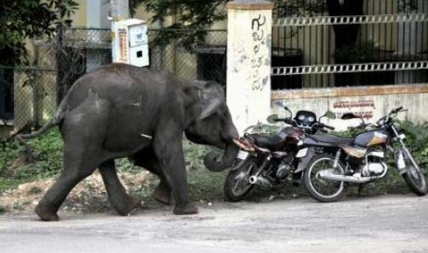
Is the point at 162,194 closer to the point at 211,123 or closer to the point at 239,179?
the point at 239,179

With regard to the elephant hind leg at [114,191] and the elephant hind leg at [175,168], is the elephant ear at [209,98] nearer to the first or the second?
the elephant hind leg at [175,168]

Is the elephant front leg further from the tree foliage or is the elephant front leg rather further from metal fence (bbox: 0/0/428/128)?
metal fence (bbox: 0/0/428/128)

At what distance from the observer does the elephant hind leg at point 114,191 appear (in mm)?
10375

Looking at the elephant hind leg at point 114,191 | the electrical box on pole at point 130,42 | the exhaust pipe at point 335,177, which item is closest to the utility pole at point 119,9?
the electrical box on pole at point 130,42

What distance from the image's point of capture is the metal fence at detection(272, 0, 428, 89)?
1468 centimetres

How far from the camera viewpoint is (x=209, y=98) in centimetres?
1064

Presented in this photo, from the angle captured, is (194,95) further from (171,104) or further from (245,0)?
(245,0)

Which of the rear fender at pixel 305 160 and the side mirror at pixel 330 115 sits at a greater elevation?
the side mirror at pixel 330 115

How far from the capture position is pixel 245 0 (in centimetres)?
1308

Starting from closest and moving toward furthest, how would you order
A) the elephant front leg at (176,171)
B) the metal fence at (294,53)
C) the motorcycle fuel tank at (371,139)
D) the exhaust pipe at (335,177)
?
the elephant front leg at (176,171), the exhaust pipe at (335,177), the motorcycle fuel tank at (371,139), the metal fence at (294,53)

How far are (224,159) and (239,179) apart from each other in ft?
1.08

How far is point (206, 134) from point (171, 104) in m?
0.59

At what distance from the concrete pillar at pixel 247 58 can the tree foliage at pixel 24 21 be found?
215 centimetres

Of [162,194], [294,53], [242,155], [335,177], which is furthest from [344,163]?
[294,53]
